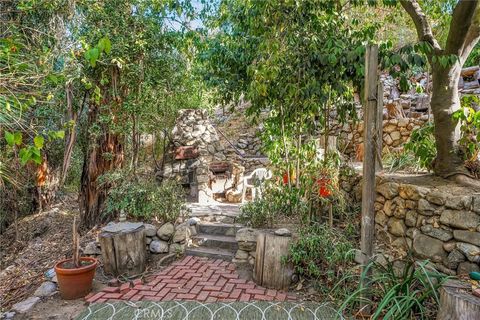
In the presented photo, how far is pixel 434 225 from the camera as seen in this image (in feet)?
9.02

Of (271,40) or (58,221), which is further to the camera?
(58,221)

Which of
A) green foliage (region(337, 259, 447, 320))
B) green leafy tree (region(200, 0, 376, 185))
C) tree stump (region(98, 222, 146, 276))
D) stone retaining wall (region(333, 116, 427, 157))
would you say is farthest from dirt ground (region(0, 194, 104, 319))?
stone retaining wall (region(333, 116, 427, 157))

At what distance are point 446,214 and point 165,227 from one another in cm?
312

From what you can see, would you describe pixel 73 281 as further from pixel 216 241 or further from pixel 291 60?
pixel 291 60

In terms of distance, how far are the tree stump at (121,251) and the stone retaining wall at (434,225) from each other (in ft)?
9.03

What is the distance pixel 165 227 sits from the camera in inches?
152

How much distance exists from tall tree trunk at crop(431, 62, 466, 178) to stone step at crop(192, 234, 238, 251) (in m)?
2.57

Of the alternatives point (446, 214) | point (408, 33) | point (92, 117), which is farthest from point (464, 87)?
point (92, 117)

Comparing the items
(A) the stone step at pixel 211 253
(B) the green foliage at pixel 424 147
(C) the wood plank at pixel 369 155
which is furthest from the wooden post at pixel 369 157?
(A) the stone step at pixel 211 253

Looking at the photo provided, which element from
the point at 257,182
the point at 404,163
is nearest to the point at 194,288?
the point at 257,182

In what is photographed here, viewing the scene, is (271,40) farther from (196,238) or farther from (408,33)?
(408,33)

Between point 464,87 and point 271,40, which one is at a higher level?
point 464,87

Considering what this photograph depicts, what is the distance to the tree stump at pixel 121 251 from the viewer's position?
330 cm

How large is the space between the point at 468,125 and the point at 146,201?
3.92 meters
